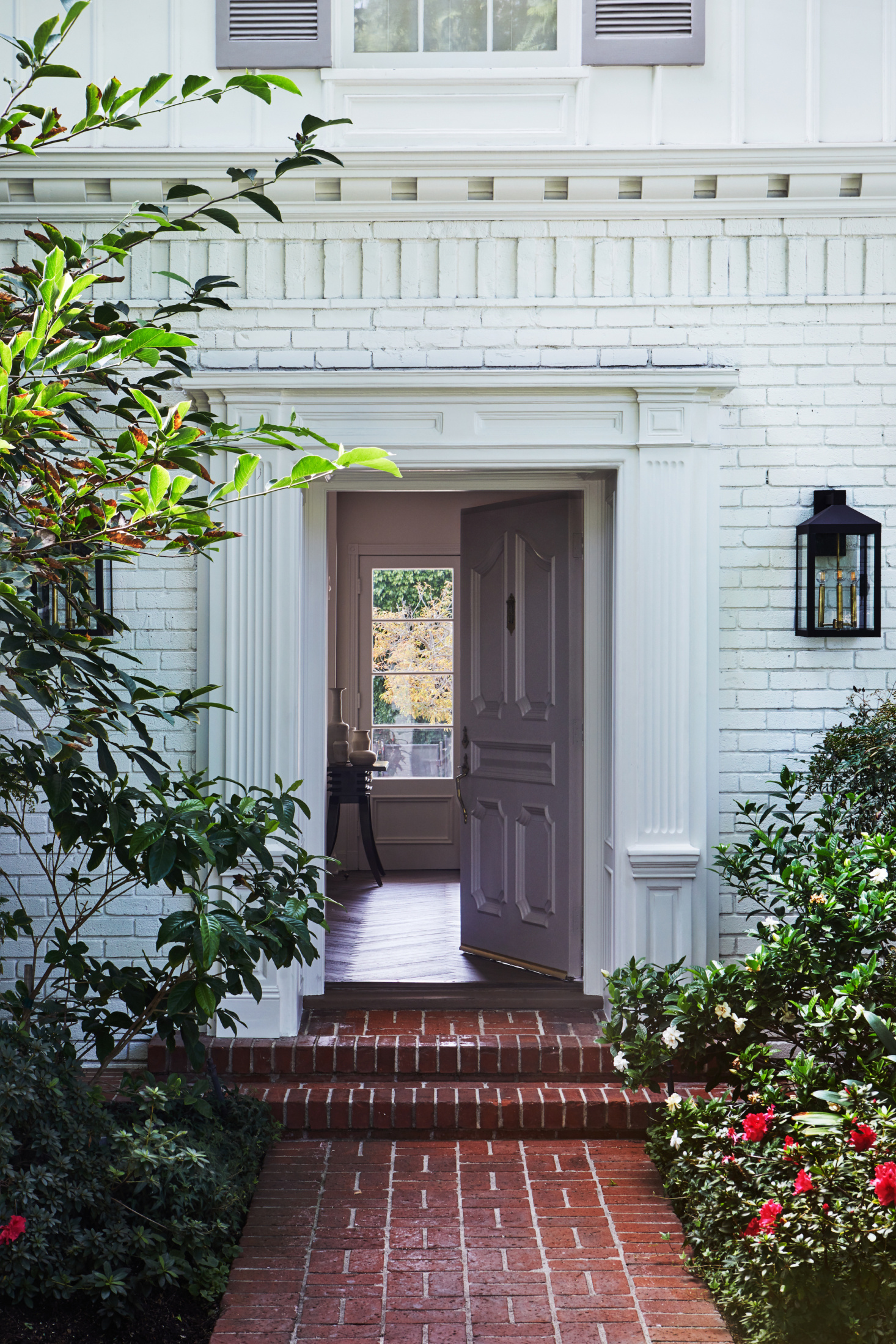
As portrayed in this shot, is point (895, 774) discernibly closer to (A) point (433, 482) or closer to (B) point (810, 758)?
(B) point (810, 758)

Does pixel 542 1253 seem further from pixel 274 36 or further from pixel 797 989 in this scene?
Result: pixel 274 36

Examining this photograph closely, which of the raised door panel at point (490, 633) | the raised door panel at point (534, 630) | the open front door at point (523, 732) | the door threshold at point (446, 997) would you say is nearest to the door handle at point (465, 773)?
the open front door at point (523, 732)

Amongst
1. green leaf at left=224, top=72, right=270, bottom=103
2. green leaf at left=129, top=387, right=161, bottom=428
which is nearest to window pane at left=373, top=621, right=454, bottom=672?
green leaf at left=224, top=72, right=270, bottom=103

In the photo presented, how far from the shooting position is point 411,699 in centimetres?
880

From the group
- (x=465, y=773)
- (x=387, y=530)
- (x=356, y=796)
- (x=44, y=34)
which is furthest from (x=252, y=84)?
(x=387, y=530)

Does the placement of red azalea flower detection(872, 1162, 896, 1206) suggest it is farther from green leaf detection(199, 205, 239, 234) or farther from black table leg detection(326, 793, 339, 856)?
black table leg detection(326, 793, 339, 856)

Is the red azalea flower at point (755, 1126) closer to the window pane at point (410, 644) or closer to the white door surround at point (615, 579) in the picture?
the white door surround at point (615, 579)

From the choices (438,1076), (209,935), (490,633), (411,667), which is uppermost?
(490,633)

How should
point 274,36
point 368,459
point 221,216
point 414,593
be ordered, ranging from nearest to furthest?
point 368,459 < point 221,216 < point 274,36 < point 414,593

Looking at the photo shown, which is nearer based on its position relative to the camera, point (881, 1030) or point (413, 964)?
point (881, 1030)

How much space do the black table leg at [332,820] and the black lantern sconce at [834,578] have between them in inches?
164

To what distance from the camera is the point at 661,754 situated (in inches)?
173

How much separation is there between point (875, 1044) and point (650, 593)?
1.88 m

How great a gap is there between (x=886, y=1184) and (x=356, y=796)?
220 inches
